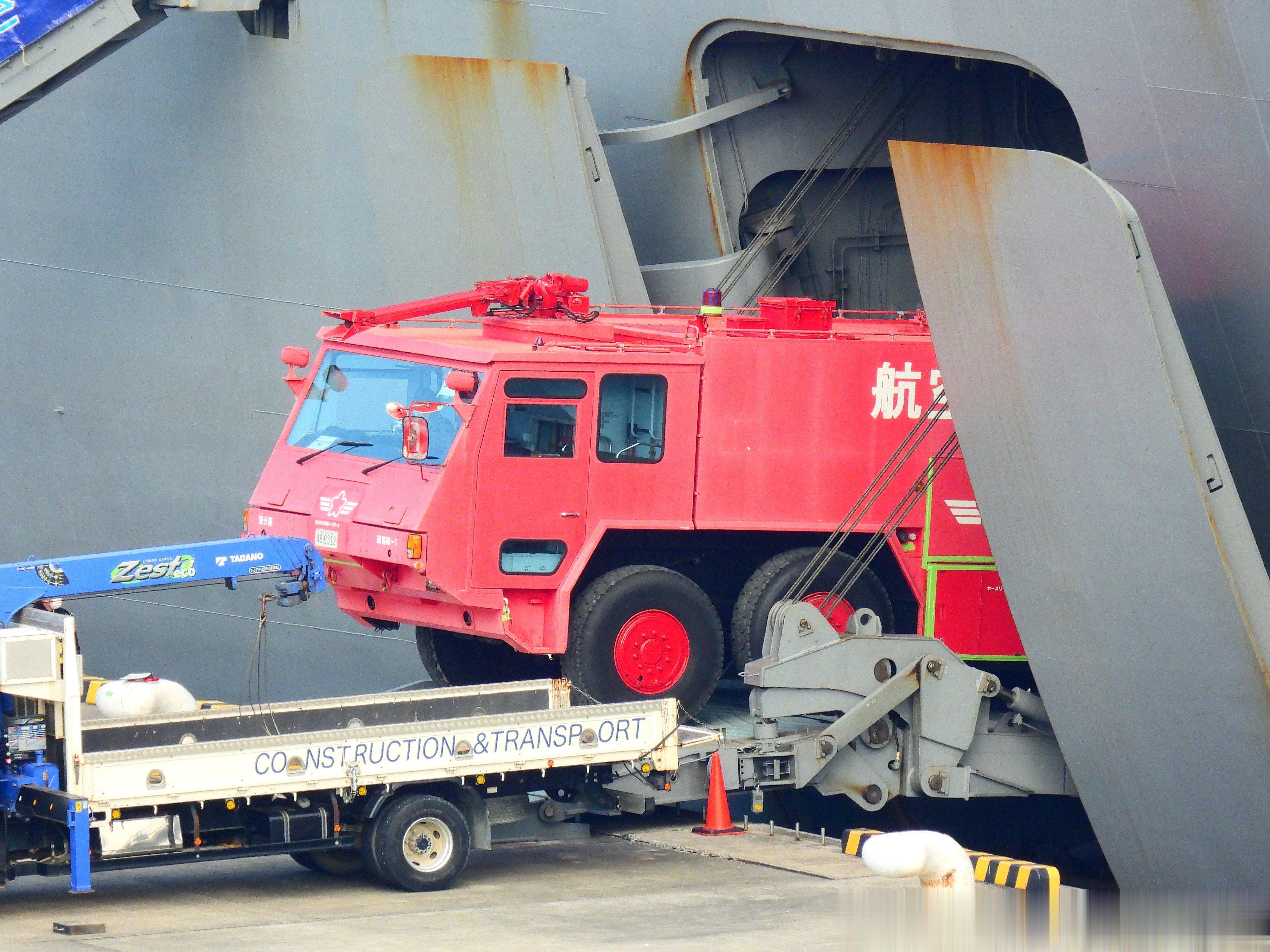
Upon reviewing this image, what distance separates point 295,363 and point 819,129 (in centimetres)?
537

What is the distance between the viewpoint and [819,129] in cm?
1380

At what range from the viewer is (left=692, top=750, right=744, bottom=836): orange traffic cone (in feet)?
31.7

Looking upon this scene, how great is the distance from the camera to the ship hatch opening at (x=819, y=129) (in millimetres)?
13492

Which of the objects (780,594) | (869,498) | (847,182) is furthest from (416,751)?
(847,182)

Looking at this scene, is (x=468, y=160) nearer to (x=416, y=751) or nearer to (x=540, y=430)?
(x=540, y=430)

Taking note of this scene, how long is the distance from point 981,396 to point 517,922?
385 cm

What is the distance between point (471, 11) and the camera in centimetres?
1316

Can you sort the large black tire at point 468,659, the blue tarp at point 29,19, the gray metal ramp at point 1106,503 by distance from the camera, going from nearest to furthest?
the gray metal ramp at point 1106,503
the large black tire at point 468,659
the blue tarp at point 29,19

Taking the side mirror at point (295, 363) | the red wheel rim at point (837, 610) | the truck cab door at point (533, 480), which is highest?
the side mirror at point (295, 363)

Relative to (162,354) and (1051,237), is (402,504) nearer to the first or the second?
(1051,237)

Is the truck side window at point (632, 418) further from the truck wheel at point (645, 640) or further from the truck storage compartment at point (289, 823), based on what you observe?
the truck storage compartment at point (289, 823)

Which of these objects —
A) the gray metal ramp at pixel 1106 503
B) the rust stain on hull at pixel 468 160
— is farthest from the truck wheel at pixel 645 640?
the rust stain on hull at pixel 468 160

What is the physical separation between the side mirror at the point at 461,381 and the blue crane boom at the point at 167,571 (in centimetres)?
118

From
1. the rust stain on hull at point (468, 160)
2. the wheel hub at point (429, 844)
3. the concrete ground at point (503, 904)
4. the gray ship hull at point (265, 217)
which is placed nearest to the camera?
the concrete ground at point (503, 904)
